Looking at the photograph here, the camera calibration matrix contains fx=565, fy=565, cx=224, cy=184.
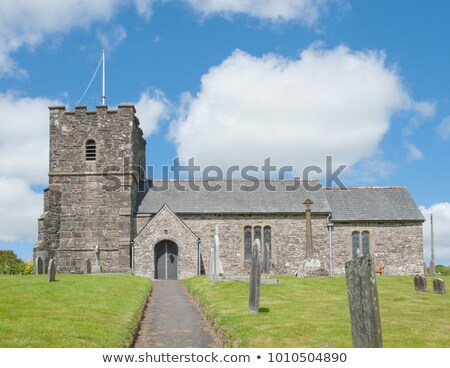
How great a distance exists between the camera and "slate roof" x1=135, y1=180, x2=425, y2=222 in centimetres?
3738

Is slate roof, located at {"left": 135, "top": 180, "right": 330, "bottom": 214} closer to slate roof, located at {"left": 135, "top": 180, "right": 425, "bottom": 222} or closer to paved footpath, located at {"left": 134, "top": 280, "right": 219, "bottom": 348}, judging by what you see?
slate roof, located at {"left": 135, "top": 180, "right": 425, "bottom": 222}

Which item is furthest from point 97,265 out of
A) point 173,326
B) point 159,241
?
point 173,326

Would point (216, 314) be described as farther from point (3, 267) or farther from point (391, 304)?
point (3, 267)

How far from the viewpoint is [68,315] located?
555 inches

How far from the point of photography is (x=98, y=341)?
11164 mm

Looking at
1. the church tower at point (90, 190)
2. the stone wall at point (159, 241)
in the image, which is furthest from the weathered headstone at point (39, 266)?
the stone wall at point (159, 241)

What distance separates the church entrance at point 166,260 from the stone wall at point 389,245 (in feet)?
34.1

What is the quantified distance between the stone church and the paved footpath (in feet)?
42.9

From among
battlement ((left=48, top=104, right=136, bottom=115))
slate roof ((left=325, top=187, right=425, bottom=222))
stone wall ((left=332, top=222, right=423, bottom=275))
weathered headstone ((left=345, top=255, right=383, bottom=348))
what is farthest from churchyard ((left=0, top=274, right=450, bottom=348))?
battlement ((left=48, top=104, right=136, bottom=115))

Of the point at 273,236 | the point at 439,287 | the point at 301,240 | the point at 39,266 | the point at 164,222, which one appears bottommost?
the point at 439,287

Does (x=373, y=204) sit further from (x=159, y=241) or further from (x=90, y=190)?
(x=90, y=190)

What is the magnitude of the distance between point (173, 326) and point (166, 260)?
20.4 m

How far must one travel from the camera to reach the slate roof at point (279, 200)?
37375mm

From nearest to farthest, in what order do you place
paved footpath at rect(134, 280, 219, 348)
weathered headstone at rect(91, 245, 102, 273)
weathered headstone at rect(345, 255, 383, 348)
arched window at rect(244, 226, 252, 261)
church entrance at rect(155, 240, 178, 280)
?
1. weathered headstone at rect(345, 255, 383, 348)
2. paved footpath at rect(134, 280, 219, 348)
3. weathered headstone at rect(91, 245, 102, 273)
4. church entrance at rect(155, 240, 178, 280)
5. arched window at rect(244, 226, 252, 261)
